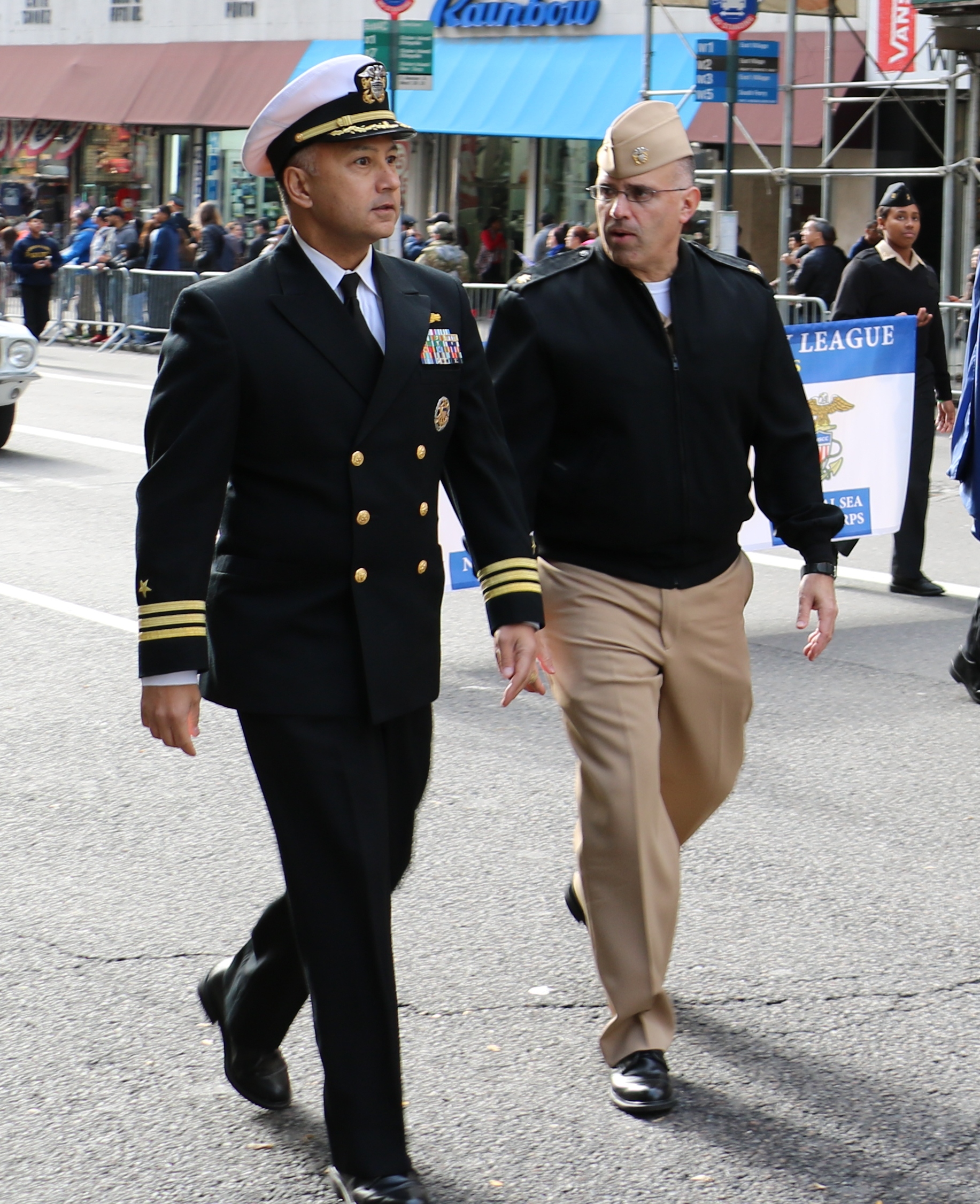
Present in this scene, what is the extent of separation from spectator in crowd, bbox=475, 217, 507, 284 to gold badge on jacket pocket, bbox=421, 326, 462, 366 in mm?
25694

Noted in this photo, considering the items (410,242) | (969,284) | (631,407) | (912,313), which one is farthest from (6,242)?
(631,407)

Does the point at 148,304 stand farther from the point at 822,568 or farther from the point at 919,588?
the point at 822,568

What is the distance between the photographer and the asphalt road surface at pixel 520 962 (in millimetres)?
3453

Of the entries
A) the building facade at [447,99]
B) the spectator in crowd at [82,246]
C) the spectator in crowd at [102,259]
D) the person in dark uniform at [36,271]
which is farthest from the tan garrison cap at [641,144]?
the spectator in crowd at [82,246]

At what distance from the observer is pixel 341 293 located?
10.5 ft

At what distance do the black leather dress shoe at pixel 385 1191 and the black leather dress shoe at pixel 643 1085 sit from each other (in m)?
0.61

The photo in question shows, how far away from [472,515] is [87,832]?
2.51m

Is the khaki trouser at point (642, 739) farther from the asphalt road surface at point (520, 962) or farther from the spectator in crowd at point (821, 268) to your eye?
the spectator in crowd at point (821, 268)

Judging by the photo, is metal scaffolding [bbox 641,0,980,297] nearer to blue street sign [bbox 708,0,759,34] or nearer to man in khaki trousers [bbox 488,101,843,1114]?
blue street sign [bbox 708,0,759,34]

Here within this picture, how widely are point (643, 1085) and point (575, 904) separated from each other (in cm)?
89

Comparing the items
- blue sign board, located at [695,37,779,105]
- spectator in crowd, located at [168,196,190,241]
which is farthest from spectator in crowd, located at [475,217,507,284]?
blue sign board, located at [695,37,779,105]

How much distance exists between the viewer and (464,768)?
622 cm

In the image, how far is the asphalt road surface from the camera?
11.3 feet

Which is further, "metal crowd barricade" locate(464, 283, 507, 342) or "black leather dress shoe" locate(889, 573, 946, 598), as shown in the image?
"metal crowd barricade" locate(464, 283, 507, 342)
